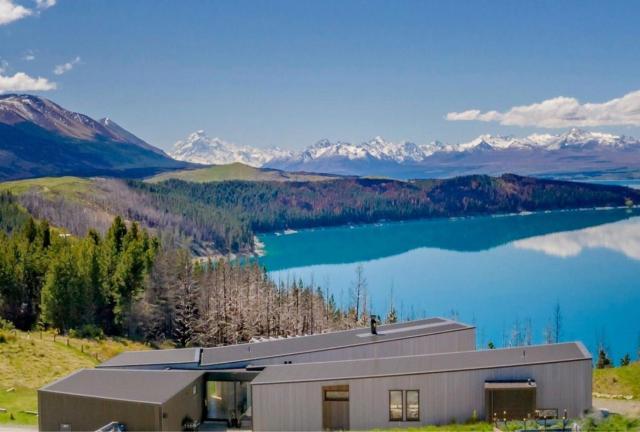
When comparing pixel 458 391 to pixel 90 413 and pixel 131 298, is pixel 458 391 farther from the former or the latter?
pixel 131 298

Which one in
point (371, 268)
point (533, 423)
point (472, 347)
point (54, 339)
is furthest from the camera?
point (371, 268)

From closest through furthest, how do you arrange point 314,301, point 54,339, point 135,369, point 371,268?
point 135,369, point 54,339, point 314,301, point 371,268

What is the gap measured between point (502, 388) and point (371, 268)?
13081 centimetres

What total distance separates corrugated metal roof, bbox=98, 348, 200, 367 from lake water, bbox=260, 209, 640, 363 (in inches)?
2277

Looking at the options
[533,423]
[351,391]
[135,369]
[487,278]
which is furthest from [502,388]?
[487,278]

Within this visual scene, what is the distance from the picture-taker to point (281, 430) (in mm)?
24438

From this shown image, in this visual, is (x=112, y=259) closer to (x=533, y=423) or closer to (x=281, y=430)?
(x=281, y=430)

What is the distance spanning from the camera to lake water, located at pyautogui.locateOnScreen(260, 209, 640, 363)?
8938 centimetres

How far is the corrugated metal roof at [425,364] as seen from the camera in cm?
2395

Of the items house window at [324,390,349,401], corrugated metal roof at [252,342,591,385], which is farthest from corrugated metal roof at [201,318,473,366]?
house window at [324,390,349,401]

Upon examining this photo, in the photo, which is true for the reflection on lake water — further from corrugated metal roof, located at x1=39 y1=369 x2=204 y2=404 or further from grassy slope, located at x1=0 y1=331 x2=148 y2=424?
corrugated metal roof, located at x1=39 y1=369 x2=204 y2=404

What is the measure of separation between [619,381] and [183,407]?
910 inches

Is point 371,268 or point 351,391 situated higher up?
point 351,391

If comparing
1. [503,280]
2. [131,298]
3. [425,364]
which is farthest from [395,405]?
[503,280]
